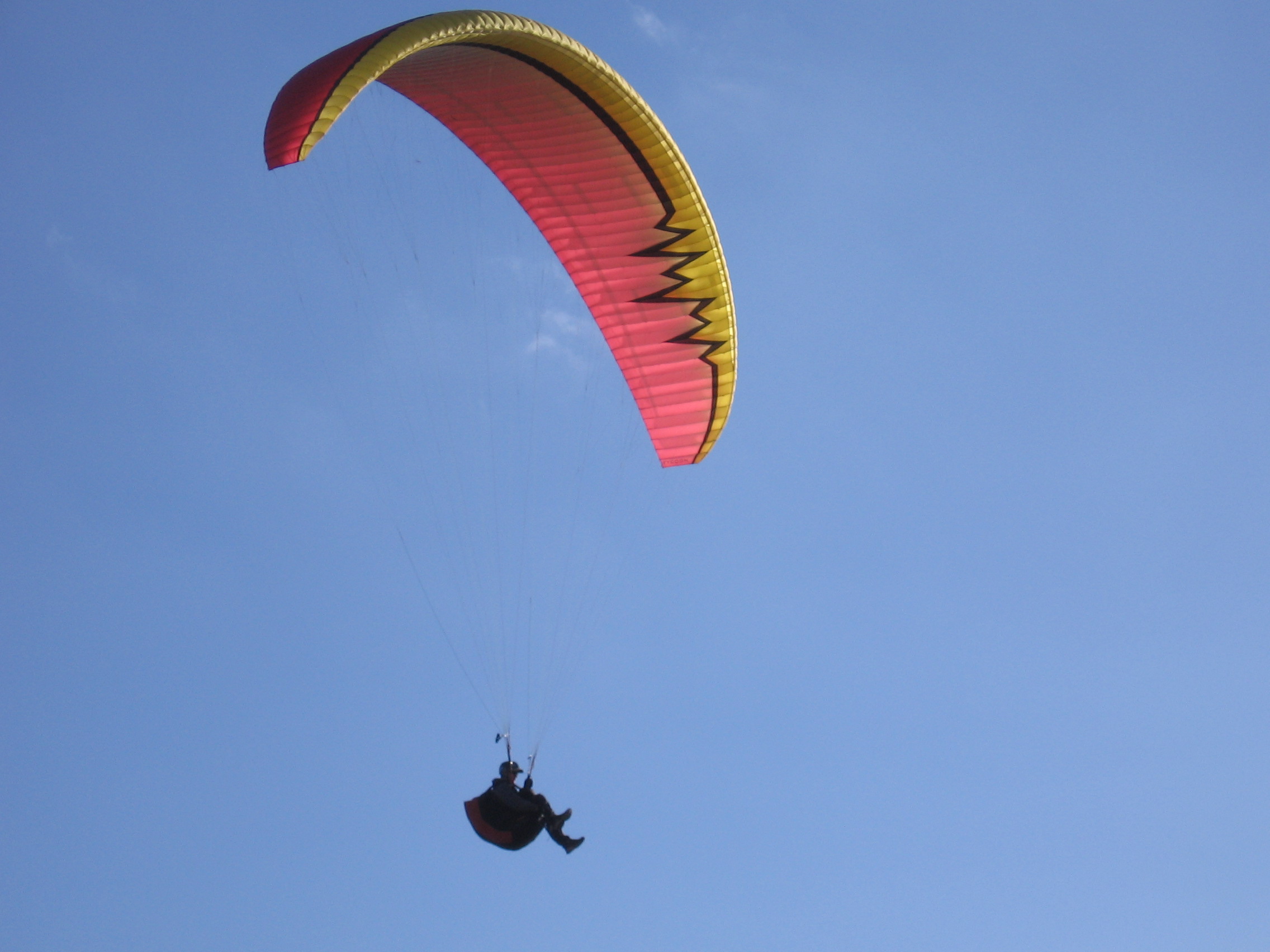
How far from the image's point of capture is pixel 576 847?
13.9 metres

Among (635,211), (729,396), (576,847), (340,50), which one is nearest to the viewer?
(340,50)

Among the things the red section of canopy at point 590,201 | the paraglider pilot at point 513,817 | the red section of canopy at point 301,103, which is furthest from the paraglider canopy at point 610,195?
the paraglider pilot at point 513,817

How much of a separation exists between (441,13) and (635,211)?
316cm

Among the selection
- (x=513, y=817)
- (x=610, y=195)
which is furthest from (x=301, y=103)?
(x=513, y=817)

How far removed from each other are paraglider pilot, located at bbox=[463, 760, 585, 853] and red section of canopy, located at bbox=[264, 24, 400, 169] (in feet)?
19.7

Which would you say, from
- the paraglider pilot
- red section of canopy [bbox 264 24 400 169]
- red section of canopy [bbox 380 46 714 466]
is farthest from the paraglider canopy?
the paraglider pilot

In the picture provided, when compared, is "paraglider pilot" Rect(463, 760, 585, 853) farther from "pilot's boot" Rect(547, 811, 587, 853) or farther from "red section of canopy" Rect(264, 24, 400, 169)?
"red section of canopy" Rect(264, 24, 400, 169)

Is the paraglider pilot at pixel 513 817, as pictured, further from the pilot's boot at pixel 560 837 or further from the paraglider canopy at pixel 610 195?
the paraglider canopy at pixel 610 195

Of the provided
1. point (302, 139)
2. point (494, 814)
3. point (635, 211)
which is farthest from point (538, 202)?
point (494, 814)

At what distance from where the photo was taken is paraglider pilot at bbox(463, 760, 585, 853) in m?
13.8

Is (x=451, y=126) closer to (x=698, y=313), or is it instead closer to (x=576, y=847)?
(x=698, y=313)

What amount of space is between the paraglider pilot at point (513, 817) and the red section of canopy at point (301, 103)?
600cm

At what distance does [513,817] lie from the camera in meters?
13.8

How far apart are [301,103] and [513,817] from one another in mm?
6717
